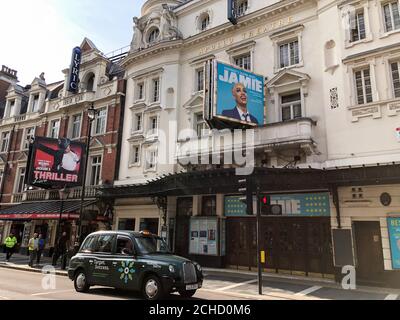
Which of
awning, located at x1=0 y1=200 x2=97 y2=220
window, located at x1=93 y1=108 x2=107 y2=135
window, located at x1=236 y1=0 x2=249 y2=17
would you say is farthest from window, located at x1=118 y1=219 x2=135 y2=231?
window, located at x1=236 y1=0 x2=249 y2=17

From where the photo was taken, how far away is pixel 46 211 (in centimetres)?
2231

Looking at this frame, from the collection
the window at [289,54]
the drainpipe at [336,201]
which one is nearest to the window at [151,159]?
the window at [289,54]

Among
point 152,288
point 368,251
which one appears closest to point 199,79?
point 368,251

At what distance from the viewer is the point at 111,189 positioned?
21.1 meters

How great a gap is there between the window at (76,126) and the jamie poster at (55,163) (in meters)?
3.55

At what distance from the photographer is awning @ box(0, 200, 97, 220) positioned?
21.0 m

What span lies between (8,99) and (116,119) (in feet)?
53.8

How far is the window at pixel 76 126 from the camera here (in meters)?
27.1

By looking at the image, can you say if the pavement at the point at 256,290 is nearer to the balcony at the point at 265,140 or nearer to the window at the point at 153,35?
the balcony at the point at 265,140

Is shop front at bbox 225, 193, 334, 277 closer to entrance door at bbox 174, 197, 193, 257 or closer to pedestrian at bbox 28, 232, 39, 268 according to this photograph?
entrance door at bbox 174, 197, 193, 257

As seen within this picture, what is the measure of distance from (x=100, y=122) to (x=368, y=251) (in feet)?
67.5

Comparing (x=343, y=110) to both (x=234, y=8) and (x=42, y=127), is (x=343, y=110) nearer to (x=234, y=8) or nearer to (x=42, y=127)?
(x=234, y=8)

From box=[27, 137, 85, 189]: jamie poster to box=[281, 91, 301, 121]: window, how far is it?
1482 cm

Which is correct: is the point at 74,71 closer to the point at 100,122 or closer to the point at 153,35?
the point at 100,122
